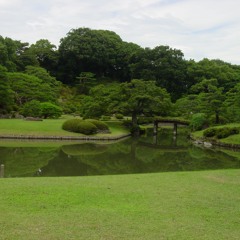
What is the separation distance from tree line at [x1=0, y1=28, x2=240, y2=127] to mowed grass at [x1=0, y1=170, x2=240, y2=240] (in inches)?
1069

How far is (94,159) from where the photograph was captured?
23688 millimetres

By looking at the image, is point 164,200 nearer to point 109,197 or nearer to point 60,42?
point 109,197

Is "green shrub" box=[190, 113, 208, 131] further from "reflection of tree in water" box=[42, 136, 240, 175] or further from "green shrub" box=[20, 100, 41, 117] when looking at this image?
"green shrub" box=[20, 100, 41, 117]

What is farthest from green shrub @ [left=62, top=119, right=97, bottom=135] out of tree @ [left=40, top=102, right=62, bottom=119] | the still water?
tree @ [left=40, top=102, right=62, bottom=119]

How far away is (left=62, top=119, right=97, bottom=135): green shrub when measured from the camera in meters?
36.2

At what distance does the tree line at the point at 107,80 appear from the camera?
42938 mm

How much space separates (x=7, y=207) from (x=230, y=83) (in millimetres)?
63147

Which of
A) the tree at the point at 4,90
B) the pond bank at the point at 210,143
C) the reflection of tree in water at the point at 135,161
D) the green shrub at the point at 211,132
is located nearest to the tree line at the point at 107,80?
the tree at the point at 4,90

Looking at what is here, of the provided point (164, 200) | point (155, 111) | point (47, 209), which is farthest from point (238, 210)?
point (155, 111)

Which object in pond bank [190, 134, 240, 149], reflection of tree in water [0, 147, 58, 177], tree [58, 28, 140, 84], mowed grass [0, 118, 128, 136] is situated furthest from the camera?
tree [58, 28, 140, 84]

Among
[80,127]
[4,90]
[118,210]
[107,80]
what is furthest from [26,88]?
[118,210]

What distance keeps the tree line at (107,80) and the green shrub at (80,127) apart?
626 centimetres

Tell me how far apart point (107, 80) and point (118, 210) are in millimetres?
68528

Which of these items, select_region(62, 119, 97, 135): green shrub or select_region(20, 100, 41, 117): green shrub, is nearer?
select_region(62, 119, 97, 135): green shrub
